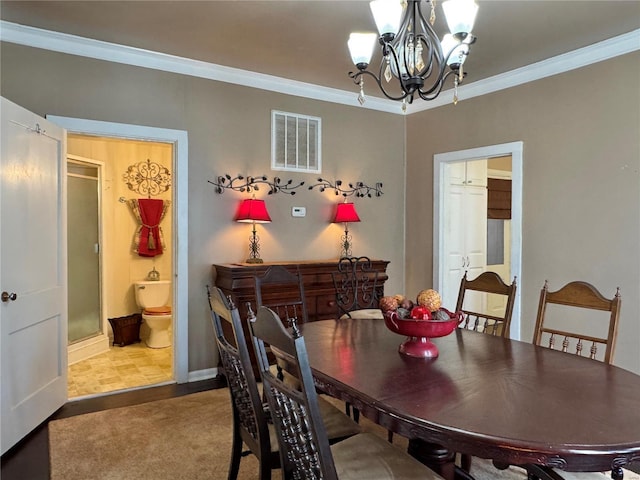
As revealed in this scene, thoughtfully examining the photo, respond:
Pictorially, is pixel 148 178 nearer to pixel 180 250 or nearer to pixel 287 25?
pixel 180 250

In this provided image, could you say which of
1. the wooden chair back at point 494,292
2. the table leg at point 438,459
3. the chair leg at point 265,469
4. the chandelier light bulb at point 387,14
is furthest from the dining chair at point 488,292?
the chandelier light bulb at point 387,14

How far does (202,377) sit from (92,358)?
149 cm

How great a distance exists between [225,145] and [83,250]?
2.15 meters

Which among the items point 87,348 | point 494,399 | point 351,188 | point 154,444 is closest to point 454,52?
point 494,399

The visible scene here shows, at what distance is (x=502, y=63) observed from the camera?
12.5ft

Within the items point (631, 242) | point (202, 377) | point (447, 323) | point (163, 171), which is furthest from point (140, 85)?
point (631, 242)

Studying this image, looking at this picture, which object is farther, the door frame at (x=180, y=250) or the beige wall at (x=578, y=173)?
the door frame at (x=180, y=250)

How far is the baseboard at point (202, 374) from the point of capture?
12.7ft

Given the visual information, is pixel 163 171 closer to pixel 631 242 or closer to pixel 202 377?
pixel 202 377

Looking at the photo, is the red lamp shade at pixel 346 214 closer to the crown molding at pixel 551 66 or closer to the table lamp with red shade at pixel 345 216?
the table lamp with red shade at pixel 345 216

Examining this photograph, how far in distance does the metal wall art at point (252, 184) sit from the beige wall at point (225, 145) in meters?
0.05

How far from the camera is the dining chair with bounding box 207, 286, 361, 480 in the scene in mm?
1777

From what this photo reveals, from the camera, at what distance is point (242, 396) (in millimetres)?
1950

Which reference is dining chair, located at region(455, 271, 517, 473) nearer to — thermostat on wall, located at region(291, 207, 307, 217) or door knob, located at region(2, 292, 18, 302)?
thermostat on wall, located at region(291, 207, 307, 217)
